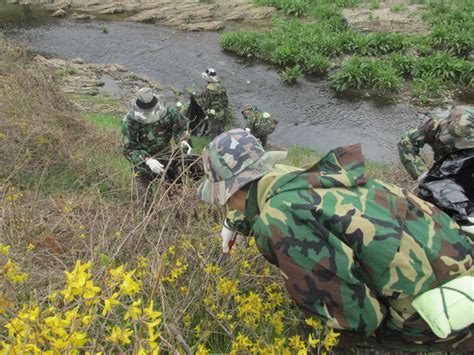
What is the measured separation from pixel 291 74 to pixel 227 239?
10.5 meters

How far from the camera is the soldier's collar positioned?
1.89 meters

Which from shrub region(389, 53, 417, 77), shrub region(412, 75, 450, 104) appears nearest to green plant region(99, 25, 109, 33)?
shrub region(389, 53, 417, 77)

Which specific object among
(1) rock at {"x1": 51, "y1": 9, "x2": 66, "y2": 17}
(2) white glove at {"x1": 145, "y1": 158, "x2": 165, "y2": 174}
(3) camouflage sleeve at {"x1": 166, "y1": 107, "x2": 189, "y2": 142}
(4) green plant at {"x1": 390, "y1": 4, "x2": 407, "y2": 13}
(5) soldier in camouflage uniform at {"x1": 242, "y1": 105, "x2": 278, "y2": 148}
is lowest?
(1) rock at {"x1": 51, "y1": 9, "x2": 66, "y2": 17}

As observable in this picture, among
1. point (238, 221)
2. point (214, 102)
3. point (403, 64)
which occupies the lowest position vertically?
point (403, 64)

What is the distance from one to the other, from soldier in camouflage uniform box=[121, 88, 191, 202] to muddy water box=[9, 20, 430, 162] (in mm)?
5234

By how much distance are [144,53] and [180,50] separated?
4.18 feet

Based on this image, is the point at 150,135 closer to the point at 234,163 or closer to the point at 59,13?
the point at 234,163

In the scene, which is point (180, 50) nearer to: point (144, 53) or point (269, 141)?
point (144, 53)

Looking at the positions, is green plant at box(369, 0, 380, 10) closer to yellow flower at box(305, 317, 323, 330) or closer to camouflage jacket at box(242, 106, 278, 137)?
camouflage jacket at box(242, 106, 278, 137)

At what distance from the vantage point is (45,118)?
6156 millimetres

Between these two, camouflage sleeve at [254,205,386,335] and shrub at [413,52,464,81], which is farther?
shrub at [413,52,464,81]

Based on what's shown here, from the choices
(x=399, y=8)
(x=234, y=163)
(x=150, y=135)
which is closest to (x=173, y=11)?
(x=399, y=8)

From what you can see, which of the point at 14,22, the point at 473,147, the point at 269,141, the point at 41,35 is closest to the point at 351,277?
the point at 473,147

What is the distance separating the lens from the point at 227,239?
247 centimetres
